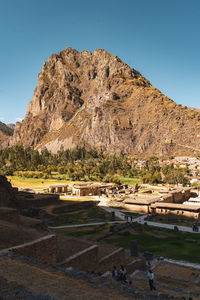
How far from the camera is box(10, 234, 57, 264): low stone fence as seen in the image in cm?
1183

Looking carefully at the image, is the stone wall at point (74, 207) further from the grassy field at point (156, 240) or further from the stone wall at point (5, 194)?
the grassy field at point (156, 240)

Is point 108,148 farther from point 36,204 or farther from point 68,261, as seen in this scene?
point 68,261

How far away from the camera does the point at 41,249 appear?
1272 centimetres

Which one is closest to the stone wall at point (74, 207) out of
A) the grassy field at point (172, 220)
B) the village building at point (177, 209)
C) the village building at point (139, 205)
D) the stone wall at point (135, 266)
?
the village building at point (139, 205)

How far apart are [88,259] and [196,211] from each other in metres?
29.7

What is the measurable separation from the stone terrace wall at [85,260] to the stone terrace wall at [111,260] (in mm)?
687

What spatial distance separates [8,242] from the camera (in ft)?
40.9

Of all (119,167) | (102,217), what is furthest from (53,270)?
(119,167)

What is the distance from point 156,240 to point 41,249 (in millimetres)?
17816

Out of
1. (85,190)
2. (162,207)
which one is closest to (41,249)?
(162,207)

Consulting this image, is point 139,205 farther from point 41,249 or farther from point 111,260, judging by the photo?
point 41,249

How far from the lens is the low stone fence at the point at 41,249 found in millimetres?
11830

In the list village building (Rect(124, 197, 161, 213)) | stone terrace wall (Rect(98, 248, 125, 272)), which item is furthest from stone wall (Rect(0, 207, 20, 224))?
village building (Rect(124, 197, 161, 213))

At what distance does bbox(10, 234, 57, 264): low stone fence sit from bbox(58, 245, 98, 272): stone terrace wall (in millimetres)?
910
